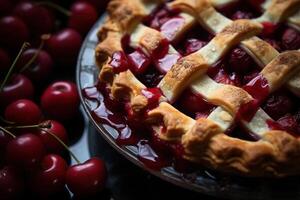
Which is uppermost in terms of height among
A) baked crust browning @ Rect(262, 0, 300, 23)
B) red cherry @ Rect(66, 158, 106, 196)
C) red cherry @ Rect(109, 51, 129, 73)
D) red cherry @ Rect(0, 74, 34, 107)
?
baked crust browning @ Rect(262, 0, 300, 23)

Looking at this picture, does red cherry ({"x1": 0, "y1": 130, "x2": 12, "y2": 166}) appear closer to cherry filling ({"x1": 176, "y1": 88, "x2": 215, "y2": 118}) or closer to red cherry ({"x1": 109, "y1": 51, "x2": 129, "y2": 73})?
red cherry ({"x1": 109, "y1": 51, "x2": 129, "y2": 73})

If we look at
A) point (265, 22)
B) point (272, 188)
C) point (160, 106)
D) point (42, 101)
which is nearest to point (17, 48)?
point (42, 101)

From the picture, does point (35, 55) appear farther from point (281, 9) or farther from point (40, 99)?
point (281, 9)

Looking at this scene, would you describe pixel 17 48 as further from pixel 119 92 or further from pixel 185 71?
pixel 185 71

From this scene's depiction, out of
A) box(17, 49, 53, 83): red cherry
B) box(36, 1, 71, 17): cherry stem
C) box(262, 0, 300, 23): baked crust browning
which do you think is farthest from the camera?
box(36, 1, 71, 17): cherry stem

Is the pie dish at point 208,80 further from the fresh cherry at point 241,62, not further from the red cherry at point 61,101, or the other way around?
the red cherry at point 61,101

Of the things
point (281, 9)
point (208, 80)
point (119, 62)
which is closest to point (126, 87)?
point (119, 62)

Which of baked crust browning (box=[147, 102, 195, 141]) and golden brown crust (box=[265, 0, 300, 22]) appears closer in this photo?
baked crust browning (box=[147, 102, 195, 141])

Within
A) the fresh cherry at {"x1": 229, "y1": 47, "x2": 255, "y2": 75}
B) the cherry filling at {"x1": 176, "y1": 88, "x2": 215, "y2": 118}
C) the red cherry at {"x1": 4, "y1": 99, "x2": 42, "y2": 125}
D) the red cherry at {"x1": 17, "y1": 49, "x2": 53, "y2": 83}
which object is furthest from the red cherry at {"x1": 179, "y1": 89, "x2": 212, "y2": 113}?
the red cherry at {"x1": 17, "y1": 49, "x2": 53, "y2": 83}
